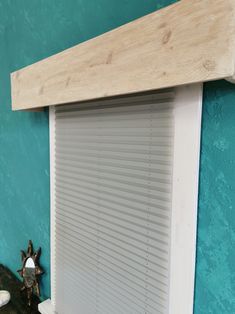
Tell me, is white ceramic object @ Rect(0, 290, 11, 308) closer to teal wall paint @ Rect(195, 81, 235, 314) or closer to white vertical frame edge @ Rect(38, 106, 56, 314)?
white vertical frame edge @ Rect(38, 106, 56, 314)

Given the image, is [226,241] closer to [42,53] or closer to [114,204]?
[114,204]

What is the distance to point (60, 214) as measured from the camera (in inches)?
56.4

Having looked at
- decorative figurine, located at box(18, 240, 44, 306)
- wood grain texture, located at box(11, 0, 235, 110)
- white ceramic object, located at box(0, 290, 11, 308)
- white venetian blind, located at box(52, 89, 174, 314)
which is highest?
wood grain texture, located at box(11, 0, 235, 110)

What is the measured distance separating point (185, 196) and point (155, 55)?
406 mm

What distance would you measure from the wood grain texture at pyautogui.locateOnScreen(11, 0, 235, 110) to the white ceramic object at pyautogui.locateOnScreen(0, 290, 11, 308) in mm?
1146

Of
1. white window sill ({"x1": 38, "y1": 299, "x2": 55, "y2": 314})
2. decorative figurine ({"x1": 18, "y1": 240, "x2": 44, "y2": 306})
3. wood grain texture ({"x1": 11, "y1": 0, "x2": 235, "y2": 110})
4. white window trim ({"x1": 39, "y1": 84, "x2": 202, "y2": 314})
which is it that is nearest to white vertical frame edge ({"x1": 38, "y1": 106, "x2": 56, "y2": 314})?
white window sill ({"x1": 38, "y1": 299, "x2": 55, "y2": 314})

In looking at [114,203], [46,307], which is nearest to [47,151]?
[114,203]

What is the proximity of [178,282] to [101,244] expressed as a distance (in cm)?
37

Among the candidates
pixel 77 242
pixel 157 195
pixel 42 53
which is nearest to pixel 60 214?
pixel 77 242

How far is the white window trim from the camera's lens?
826mm

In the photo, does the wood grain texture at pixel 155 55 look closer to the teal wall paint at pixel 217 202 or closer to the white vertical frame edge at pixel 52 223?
the teal wall paint at pixel 217 202

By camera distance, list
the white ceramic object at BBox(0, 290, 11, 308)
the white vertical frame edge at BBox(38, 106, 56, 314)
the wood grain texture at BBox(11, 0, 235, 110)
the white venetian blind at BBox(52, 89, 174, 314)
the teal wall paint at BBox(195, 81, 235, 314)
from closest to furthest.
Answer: the wood grain texture at BBox(11, 0, 235, 110) < the teal wall paint at BBox(195, 81, 235, 314) < the white venetian blind at BBox(52, 89, 174, 314) < the white vertical frame edge at BBox(38, 106, 56, 314) < the white ceramic object at BBox(0, 290, 11, 308)

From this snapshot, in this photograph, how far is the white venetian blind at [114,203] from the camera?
3.07 ft

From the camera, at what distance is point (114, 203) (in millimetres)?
1094
